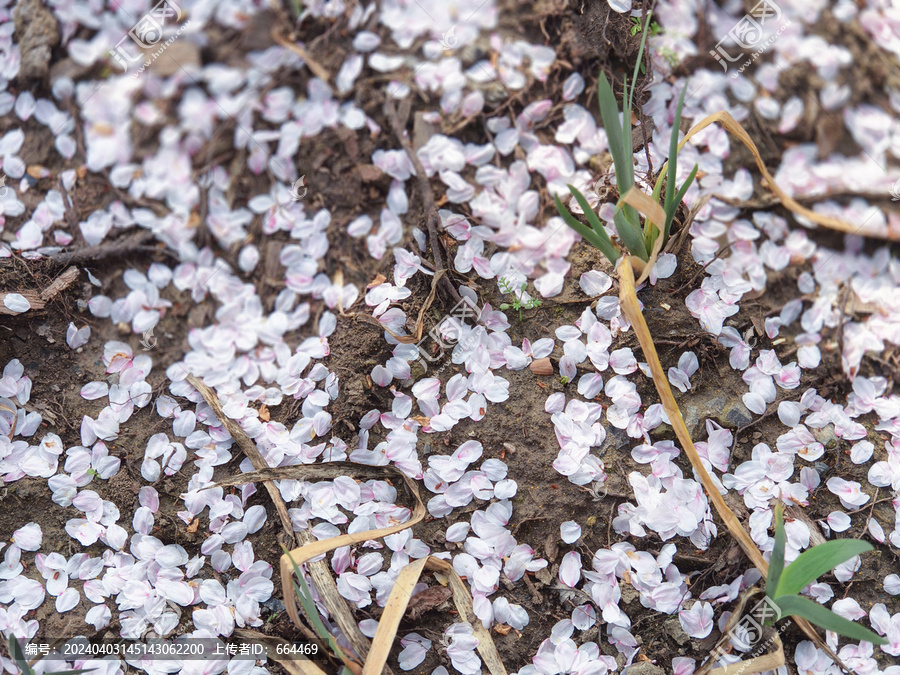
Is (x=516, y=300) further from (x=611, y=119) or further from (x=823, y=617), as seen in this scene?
(x=823, y=617)

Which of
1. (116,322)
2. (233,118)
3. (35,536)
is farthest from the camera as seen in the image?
(233,118)

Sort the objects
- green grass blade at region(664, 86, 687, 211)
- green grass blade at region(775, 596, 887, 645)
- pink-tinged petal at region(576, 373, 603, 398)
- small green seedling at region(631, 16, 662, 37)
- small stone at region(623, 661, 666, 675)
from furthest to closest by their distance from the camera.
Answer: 1. small green seedling at region(631, 16, 662, 37)
2. pink-tinged petal at region(576, 373, 603, 398)
3. small stone at region(623, 661, 666, 675)
4. green grass blade at region(664, 86, 687, 211)
5. green grass blade at region(775, 596, 887, 645)

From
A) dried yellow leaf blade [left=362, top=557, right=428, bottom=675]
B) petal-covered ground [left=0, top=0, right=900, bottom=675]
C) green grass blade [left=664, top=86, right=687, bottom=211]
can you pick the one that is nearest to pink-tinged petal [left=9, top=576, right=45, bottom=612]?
petal-covered ground [left=0, top=0, right=900, bottom=675]

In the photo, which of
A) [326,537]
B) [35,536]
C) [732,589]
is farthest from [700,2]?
[35,536]

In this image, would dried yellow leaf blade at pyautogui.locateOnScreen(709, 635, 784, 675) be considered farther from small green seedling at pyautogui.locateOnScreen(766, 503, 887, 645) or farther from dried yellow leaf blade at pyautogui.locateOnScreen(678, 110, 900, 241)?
dried yellow leaf blade at pyautogui.locateOnScreen(678, 110, 900, 241)

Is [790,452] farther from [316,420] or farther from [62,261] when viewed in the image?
[62,261]

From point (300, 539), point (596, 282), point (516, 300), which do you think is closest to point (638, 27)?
point (596, 282)
